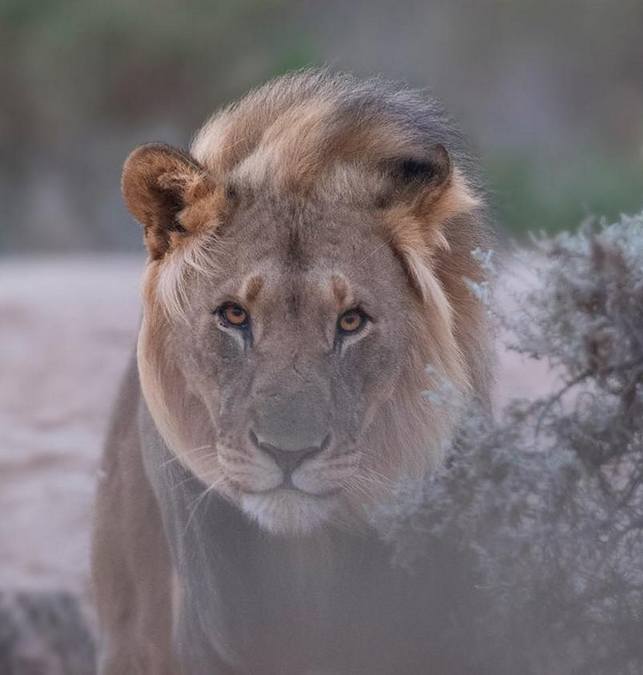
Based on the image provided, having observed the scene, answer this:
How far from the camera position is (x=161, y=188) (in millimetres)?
3359

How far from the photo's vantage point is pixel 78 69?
19062 millimetres

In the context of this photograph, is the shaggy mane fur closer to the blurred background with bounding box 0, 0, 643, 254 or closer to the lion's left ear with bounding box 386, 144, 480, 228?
the lion's left ear with bounding box 386, 144, 480, 228

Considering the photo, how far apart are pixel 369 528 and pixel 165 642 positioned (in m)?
1.17

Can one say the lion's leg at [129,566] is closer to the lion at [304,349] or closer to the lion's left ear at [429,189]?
the lion at [304,349]

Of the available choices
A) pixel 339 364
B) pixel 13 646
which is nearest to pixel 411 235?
pixel 339 364

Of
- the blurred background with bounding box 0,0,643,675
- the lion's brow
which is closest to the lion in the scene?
the lion's brow

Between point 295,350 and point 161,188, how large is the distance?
519mm

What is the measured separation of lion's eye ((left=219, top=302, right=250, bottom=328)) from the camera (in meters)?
3.23

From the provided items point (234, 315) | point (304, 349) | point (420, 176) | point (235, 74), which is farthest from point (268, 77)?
point (304, 349)

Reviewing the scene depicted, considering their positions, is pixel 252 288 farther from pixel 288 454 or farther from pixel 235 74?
pixel 235 74

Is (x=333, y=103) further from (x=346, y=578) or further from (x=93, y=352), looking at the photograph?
(x=93, y=352)

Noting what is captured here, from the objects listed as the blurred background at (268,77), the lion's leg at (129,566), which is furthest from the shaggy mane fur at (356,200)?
the blurred background at (268,77)

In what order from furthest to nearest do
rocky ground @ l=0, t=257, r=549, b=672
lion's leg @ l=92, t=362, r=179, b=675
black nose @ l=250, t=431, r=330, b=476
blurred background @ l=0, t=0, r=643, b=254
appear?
blurred background @ l=0, t=0, r=643, b=254
rocky ground @ l=0, t=257, r=549, b=672
lion's leg @ l=92, t=362, r=179, b=675
black nose @ l=250, t=431, r=330, b=476

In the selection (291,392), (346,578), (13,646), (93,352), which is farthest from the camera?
(93,352)
